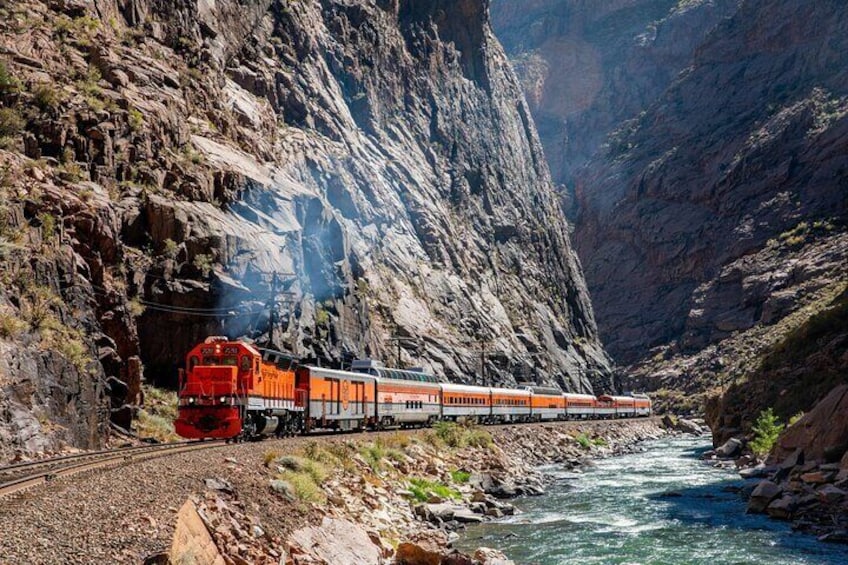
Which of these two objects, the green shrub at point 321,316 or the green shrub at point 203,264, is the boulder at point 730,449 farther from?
the green shrub at point 203,264

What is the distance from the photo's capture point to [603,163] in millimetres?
190750

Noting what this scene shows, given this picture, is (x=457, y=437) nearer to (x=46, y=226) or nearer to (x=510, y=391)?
(x=46, y=226)

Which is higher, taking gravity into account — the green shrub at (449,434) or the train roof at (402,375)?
the train roof at (402,375)

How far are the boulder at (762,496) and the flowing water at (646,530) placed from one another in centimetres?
55

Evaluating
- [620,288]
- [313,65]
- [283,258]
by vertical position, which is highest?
[313,65]

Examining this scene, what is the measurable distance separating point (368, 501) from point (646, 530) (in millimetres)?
9351

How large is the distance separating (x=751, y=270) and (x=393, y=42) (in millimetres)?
77717

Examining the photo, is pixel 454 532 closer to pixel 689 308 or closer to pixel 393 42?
pixel 393 42

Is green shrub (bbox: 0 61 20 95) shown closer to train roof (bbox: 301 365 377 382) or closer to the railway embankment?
train roof (bbox: 301 365 377 382)

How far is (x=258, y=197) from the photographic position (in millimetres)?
50156

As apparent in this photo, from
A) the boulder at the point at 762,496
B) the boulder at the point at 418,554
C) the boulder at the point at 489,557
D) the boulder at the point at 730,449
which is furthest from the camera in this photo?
the boulder at the point at 730,449

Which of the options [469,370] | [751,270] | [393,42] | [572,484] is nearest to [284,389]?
[572,484]

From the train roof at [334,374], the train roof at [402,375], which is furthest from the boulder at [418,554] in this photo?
the train roof at [402,375]

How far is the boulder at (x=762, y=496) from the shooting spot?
2750 centimetres
